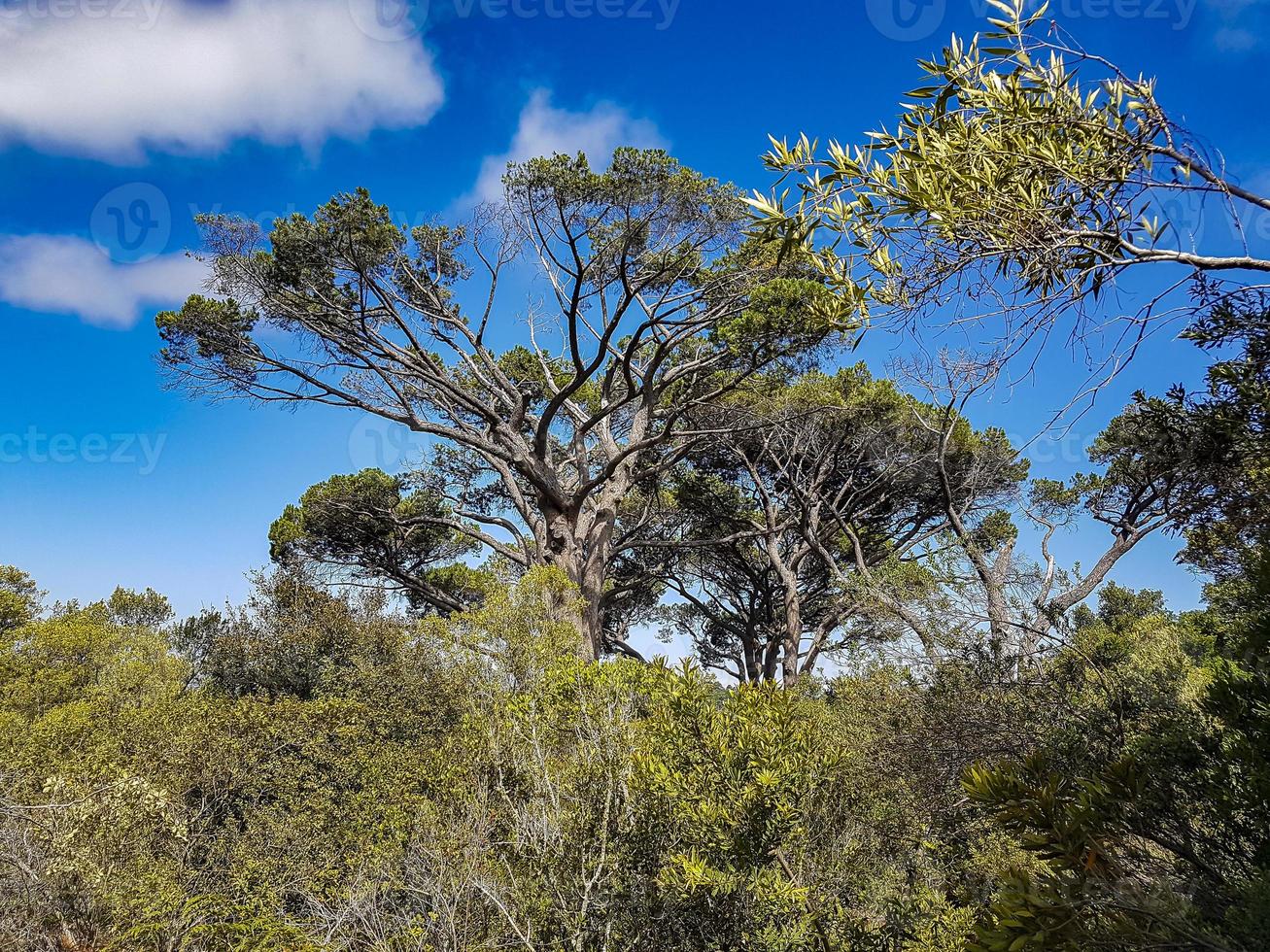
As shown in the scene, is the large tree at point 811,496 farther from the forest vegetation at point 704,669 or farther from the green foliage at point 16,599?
the green foliage at point 16,599

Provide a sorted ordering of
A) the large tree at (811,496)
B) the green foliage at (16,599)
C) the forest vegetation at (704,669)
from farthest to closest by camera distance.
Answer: the green foliage at (16,599), the large tree at (811,496), the forest vegetation at (704,669)

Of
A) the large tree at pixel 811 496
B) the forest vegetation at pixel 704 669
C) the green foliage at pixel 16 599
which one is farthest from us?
the green foliage at pixel 16 599

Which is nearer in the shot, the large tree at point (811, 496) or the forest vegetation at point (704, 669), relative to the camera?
the forest vegetation at point (704, 669)

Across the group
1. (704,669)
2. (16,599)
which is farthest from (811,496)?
(16,599)

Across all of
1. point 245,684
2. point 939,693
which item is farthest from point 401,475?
point 939,693

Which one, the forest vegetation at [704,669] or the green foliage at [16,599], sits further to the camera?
the green foliage at [16,599]

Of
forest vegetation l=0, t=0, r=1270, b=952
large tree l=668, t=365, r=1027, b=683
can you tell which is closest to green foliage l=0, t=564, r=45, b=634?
forest vegetation l=0, t=0, r=1270, b=952

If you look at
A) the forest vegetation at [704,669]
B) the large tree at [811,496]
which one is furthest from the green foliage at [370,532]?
the large tree at [811,496]

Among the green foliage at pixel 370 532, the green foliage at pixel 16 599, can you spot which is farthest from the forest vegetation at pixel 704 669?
the green foliage at pixel 16 599

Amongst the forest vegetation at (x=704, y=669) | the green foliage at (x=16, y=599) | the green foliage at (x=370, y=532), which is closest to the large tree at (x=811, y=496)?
the forest vegetation at (x=704, y=669)

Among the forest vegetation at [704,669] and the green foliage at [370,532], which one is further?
the green foliage at [370,532]

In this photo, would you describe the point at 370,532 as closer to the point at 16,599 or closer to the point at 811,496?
the point at 811,496

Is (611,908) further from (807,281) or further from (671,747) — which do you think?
(807,281)

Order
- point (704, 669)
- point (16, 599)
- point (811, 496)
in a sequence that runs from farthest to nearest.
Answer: point (16, 599) < point (811, 496) < point (704, 669)
